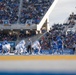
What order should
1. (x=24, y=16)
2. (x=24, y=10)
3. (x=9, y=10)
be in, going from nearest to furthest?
(x=24, y=16), (x=9, y=10), (x=24, y=10)

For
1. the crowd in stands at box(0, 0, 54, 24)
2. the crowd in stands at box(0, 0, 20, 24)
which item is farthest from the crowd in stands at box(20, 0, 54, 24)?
the crowd in stands at box(0, 0, 20, 24)

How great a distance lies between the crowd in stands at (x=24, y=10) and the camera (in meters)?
30.2

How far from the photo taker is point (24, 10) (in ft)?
105

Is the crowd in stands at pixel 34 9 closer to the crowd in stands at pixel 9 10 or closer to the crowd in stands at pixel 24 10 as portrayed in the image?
the crowd in stands at pixel 24 10

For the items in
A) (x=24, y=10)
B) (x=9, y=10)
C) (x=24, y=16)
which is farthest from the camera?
(x=24, y=10)

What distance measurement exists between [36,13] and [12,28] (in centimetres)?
288

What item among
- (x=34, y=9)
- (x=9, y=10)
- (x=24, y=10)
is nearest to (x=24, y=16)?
(x=24, y=10)

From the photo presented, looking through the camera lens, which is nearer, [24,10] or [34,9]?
[34,9]

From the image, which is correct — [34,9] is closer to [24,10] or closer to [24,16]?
[24,10]

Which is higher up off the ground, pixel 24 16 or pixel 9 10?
pixel 9 10

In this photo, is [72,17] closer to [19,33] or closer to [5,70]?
[19,33]

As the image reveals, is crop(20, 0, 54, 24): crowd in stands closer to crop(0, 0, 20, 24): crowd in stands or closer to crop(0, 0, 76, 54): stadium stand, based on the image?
crop(0, 0, 76, 54): stadium stand

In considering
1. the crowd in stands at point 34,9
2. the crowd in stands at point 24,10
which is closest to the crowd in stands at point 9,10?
the crowd in stands at point 24,10

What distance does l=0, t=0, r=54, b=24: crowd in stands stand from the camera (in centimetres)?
3016
